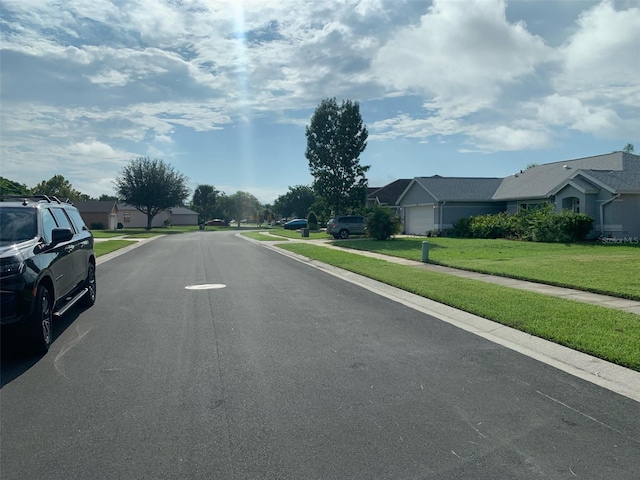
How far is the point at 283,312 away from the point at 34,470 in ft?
19.8

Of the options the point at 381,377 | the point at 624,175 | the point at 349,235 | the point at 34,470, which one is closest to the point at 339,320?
the point at 381,377

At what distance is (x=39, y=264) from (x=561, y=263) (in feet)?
50.3

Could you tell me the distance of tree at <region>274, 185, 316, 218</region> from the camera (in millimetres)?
98375

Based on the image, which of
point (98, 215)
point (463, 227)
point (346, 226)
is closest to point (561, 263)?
point (463, 227)

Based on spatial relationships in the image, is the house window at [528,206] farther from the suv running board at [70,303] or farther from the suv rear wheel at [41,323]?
the suv rear wheel at [41,323]

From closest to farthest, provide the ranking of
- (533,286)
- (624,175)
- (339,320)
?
(339,320) < (533,286) < (624,175)

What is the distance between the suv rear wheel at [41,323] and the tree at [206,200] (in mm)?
118416

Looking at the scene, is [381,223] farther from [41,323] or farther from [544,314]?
[41,323]

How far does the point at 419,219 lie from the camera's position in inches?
1607

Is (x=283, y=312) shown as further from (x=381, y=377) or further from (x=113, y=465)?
(x=113, y=465)

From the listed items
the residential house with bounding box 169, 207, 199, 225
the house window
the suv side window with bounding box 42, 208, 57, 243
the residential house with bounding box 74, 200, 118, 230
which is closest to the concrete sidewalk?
the suv side window with bounding box 42, 208, 57, 243

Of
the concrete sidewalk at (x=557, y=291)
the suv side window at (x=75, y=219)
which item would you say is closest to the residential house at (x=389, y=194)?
the concrete sidewalk at (x=557, y=291)

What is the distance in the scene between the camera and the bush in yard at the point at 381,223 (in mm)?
32062

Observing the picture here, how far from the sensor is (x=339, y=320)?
29.7ft
